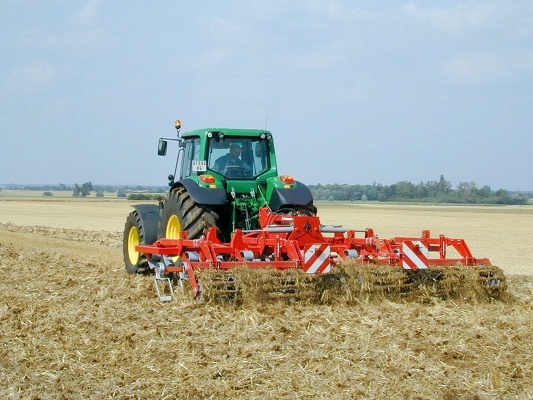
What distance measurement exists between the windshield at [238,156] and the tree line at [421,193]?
76.2 m

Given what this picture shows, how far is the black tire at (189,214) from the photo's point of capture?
8961 mm

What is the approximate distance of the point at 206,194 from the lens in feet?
29.6

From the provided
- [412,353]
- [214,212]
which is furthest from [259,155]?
[412,353]

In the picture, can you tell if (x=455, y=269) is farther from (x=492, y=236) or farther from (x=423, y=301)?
(x=492, y=236)

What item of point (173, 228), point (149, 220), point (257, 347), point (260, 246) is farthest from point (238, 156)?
point (257, 347)

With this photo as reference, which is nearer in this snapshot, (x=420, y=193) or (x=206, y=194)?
(x=206, y=194)

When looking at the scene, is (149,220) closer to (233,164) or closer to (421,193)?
(233,164)

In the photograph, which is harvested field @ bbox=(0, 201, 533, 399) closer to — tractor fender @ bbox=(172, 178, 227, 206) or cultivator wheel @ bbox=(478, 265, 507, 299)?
cultivator wheel @ bbox=(478, 265, 507, 299)

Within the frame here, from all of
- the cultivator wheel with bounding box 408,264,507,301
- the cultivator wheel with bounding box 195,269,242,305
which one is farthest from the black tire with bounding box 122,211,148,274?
the cultivator wheel with bounding box 408,264,507,301

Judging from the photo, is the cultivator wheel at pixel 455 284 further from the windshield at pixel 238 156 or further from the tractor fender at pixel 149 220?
the tractor fender at pixel 149 220

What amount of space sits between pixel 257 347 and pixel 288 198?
146 inches

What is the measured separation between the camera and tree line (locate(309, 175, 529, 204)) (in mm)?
90062

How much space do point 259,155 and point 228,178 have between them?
64cm

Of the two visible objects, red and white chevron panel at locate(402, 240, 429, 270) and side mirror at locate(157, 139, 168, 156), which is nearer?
red and white chevron panel at locate(402, 240, 429, 270)
